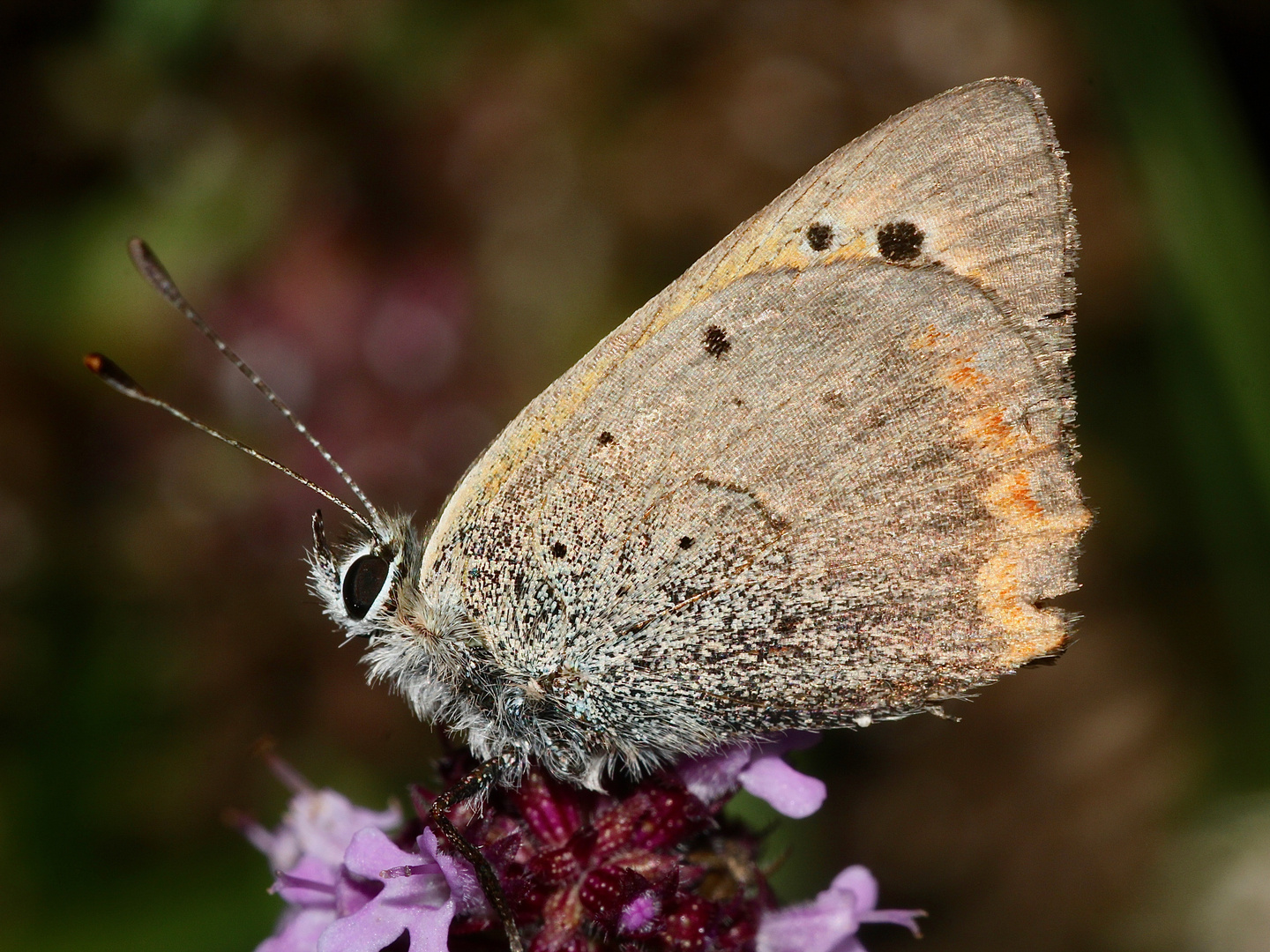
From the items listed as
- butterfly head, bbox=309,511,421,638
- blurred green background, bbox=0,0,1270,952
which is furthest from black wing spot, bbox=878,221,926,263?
blurred green background, bbox=0,0,1270,952

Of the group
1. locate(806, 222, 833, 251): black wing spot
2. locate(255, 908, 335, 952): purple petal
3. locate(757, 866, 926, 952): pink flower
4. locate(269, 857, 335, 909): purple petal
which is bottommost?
locate(757, 866, 926, 952): pink flower

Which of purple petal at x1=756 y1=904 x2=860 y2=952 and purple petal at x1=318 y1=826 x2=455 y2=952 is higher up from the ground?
purple petal at x1=318 y1=826 x2=455 y2=952

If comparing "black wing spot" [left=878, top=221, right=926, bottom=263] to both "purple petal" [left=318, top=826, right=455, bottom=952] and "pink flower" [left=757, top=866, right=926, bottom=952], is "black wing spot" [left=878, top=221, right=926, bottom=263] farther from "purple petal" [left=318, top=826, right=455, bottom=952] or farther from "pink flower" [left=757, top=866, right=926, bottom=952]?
"purple petal" [left=318, top=826, right=455, bottom=952]

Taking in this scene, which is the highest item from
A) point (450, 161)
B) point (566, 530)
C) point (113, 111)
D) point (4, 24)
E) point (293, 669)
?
point (4, 24)

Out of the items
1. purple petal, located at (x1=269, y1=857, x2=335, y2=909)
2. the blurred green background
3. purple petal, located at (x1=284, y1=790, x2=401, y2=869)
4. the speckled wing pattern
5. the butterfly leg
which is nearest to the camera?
the butterfly leg

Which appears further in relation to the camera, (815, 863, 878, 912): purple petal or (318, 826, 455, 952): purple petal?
(815, 863, 878, 912): purple petal

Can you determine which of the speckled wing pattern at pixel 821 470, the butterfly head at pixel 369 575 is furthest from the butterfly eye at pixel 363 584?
the speckled wing pattern at pixel 821 470

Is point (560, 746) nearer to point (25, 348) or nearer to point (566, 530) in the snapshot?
point (566, 530)

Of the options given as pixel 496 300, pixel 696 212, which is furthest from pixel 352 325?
pixel 696 212
